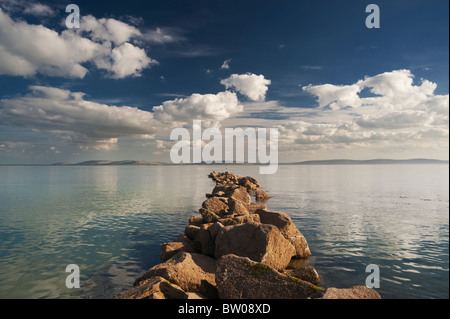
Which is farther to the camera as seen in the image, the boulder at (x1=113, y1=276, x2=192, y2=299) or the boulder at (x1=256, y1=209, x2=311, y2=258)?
the boulder at (x1=256, y1=209, x2=311, y2=258)

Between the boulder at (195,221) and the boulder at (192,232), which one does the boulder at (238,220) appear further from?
the boulder at (195,221)

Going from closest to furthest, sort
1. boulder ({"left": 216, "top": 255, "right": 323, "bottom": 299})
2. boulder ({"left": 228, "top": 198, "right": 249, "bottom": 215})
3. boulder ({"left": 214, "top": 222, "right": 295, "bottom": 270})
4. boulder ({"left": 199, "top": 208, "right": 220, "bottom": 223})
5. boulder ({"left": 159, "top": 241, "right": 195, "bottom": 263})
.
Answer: boulder ({"left": 216, "top": 255, "right": 323, "bottom": 299}) → boulder ({"left": 214, "top": 222, "right": 295, "bottom": 270}) → boulder ({"left": 159, "top": 241, "right": 195, "bottom": 263}) → boulder ({"left": 199, "top": 208, "right": 220, "bottom": 223}) → boulder ({"left": 228, "top": 198, "right": 249, "bottom": 215})

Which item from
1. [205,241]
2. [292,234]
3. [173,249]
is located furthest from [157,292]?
[292,234]

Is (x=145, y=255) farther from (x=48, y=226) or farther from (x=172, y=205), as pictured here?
(x=172, y=205)

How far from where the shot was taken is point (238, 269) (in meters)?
9.27

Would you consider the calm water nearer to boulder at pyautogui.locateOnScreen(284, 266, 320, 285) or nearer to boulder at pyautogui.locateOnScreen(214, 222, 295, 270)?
boulder at pyautogui.locateOnScreen(284, 266, 320, 285)

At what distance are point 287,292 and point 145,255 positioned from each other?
1163cm

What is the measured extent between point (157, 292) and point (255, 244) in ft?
20.2

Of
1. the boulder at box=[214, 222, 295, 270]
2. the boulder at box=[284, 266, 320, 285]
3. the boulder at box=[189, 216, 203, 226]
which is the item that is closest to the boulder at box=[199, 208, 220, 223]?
the boulder at box=[189, 216, 203, 226]

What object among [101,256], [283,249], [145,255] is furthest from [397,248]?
[101,256]

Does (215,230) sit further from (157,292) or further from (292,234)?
(157,292)

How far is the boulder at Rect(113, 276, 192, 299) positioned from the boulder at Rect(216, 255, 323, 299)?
1.50 metres

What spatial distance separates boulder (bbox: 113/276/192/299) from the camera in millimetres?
8195

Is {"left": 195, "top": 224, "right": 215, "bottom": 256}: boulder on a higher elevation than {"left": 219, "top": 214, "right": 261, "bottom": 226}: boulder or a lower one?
lower
